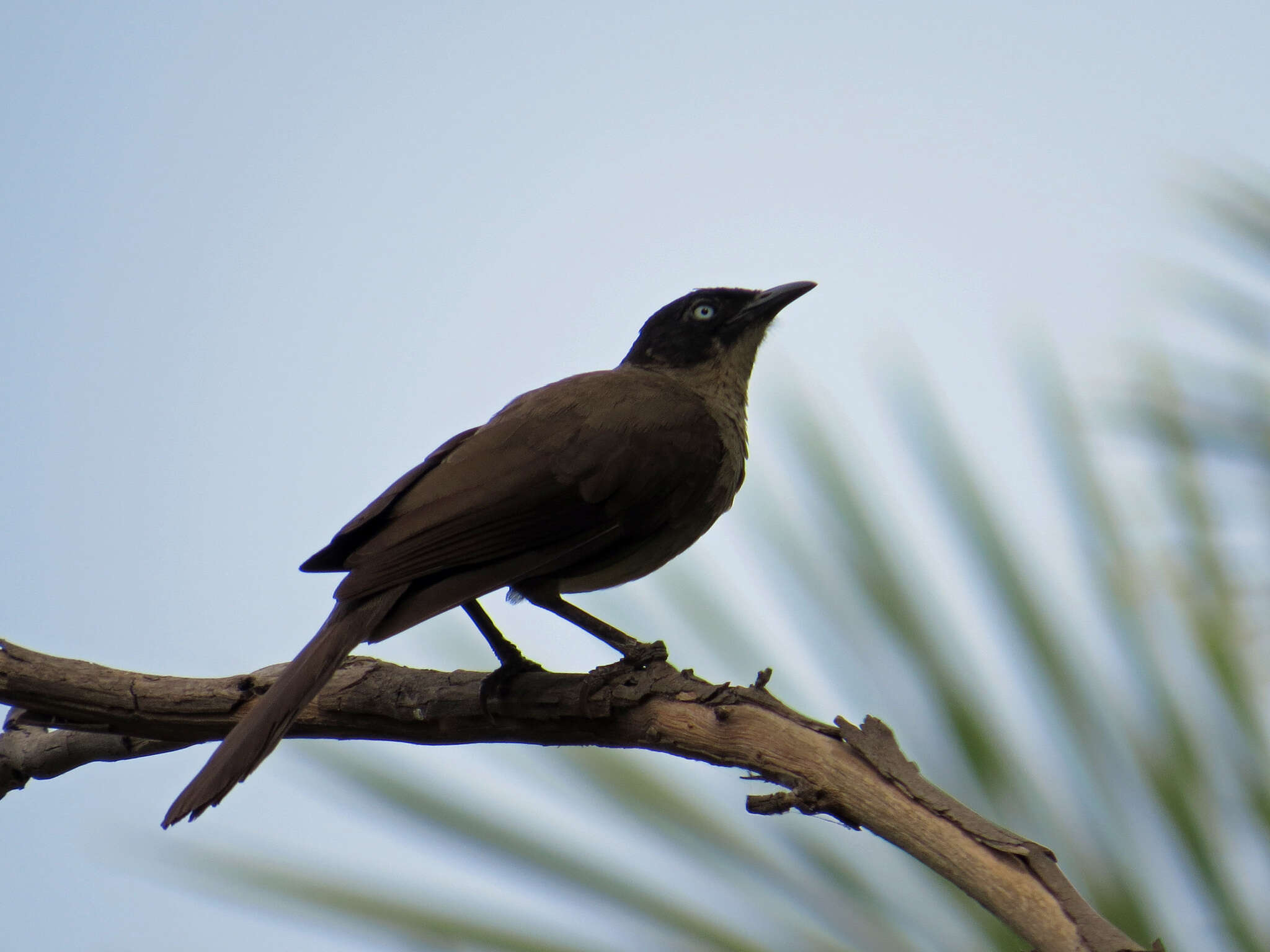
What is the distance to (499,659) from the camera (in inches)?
127

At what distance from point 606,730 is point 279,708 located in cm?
72

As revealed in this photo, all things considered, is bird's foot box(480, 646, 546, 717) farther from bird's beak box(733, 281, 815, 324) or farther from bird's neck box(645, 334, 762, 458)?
bird's beak box(733, 281, 815, 324)

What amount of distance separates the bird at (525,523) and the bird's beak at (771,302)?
0.54 meters

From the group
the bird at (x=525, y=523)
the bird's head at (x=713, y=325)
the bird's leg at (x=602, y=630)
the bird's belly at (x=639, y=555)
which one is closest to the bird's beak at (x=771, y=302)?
the bird's head at (x=713, y=325)

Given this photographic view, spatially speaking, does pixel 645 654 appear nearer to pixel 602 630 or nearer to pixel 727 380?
pixel 602 630

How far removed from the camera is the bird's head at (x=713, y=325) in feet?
14.4

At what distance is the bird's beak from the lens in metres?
4.35

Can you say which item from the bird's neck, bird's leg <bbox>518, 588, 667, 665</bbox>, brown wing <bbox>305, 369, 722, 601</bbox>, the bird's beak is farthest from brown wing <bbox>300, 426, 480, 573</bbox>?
the bird's beak

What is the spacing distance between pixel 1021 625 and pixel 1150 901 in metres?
0.62

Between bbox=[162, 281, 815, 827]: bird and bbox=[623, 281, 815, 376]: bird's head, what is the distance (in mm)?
428

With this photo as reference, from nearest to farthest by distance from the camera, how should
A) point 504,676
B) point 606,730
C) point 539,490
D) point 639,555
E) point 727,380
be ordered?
point 606,730, point 504,676, point 539,490, point 639,555, point 727,380

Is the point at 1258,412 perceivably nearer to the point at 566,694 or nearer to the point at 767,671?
the point at 767,671

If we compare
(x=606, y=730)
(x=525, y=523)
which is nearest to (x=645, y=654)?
(x=606, y=730)

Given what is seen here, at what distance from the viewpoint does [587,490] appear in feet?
10.4
